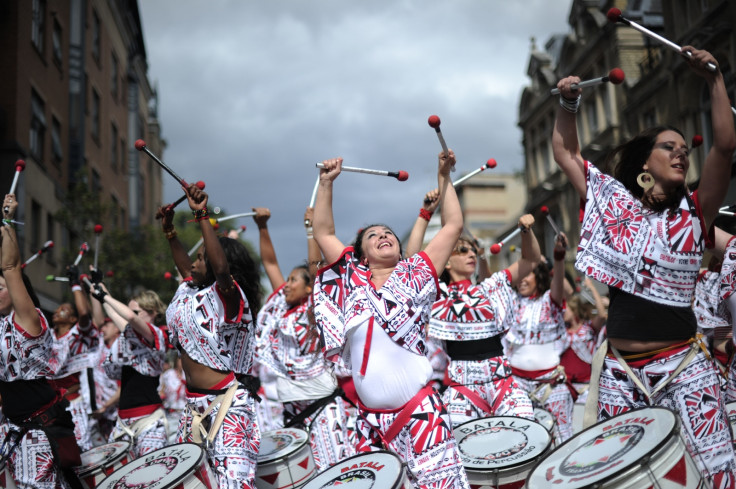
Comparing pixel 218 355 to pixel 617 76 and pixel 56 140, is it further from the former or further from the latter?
pixel 56 140

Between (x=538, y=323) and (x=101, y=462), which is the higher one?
(x=538, y=323)

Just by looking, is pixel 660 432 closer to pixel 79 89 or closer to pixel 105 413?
pixel 105 413

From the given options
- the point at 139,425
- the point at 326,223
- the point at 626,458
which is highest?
the point at 326,223

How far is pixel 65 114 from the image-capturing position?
77.2ft

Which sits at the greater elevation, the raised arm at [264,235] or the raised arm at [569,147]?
the raised arm at [569,147]

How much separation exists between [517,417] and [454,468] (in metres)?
1.71

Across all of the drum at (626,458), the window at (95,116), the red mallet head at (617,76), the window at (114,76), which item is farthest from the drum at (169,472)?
the window at (114,76)

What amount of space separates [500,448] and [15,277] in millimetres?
3209

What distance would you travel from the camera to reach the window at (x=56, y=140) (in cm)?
2225

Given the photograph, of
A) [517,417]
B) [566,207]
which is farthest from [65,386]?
[566,207]

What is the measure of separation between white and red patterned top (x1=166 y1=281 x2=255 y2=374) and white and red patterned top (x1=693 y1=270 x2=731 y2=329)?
354 cm

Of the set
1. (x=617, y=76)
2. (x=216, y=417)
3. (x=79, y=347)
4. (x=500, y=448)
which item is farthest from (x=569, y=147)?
(x=79, y=347)

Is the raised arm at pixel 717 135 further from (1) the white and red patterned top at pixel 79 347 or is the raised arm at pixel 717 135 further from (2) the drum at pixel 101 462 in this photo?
(1) the white and red patterned top at pixel 79 347

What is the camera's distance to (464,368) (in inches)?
239
